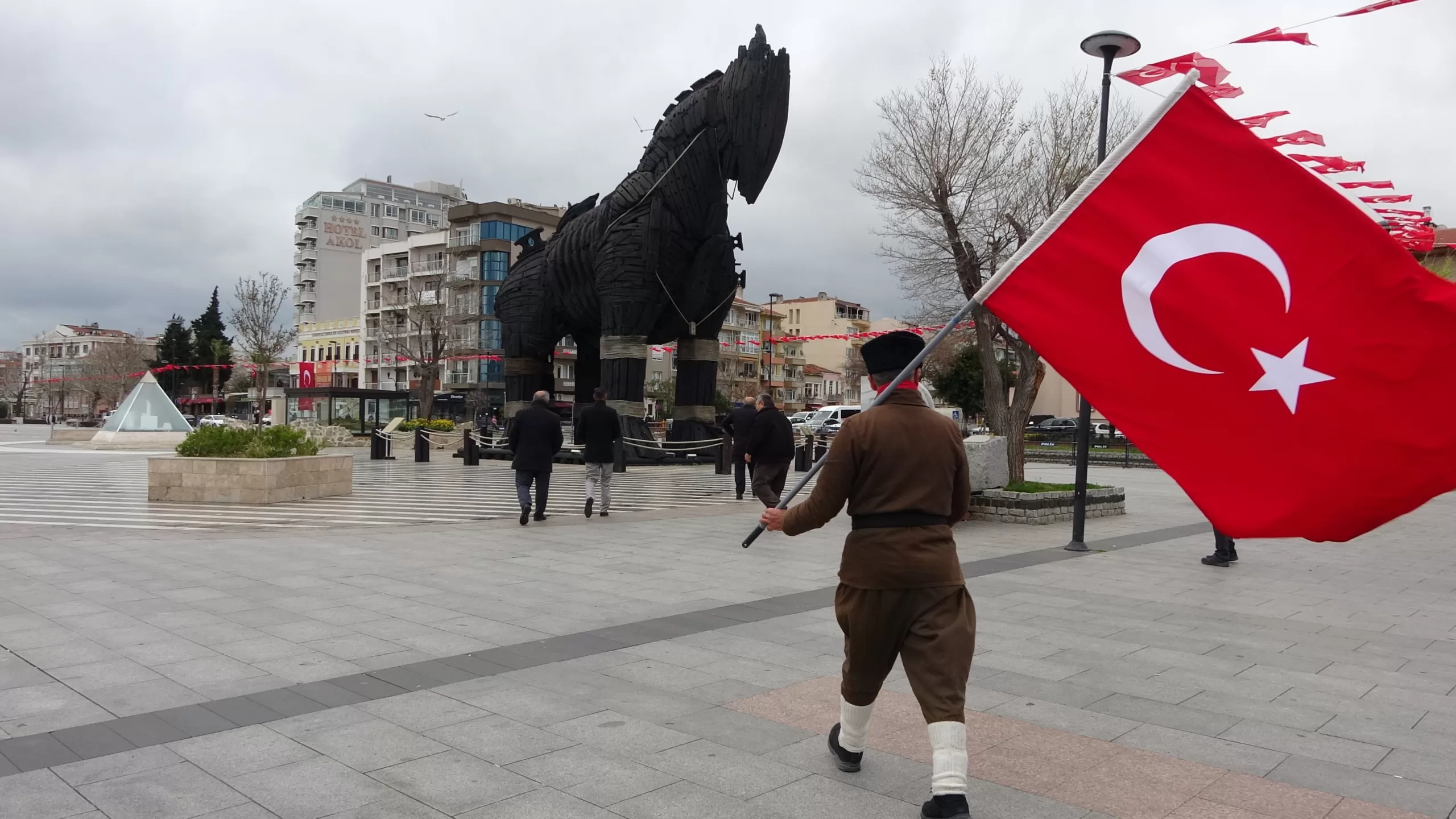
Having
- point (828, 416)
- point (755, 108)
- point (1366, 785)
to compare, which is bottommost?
point (1366, 785)

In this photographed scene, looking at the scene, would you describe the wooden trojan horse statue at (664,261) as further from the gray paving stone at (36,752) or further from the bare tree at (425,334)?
the bare tree at (425,334)

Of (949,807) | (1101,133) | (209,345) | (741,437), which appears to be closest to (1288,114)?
(1101,133)

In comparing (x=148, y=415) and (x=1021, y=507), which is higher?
(x=148, y=415)

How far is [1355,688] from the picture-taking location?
17.4 feet

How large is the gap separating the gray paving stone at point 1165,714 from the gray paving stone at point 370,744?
3165 millimetres

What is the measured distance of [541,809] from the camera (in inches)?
135

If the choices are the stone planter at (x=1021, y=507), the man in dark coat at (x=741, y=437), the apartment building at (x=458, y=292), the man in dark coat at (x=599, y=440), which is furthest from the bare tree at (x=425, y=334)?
the stone planter at (x=1021, y=507)

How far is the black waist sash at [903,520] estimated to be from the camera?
11.6 feet

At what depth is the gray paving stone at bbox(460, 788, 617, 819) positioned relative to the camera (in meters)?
3.38

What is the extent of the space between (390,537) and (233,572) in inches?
91.2

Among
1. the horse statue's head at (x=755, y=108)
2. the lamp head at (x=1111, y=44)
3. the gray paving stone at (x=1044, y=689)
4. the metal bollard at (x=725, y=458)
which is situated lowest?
the gray paving stone at (x=1044, y=689)

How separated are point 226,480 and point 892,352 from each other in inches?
490

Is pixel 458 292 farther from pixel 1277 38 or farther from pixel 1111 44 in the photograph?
pixel 1277 38

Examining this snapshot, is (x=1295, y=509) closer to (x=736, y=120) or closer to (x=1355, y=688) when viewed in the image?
(x=1355, y=688)
